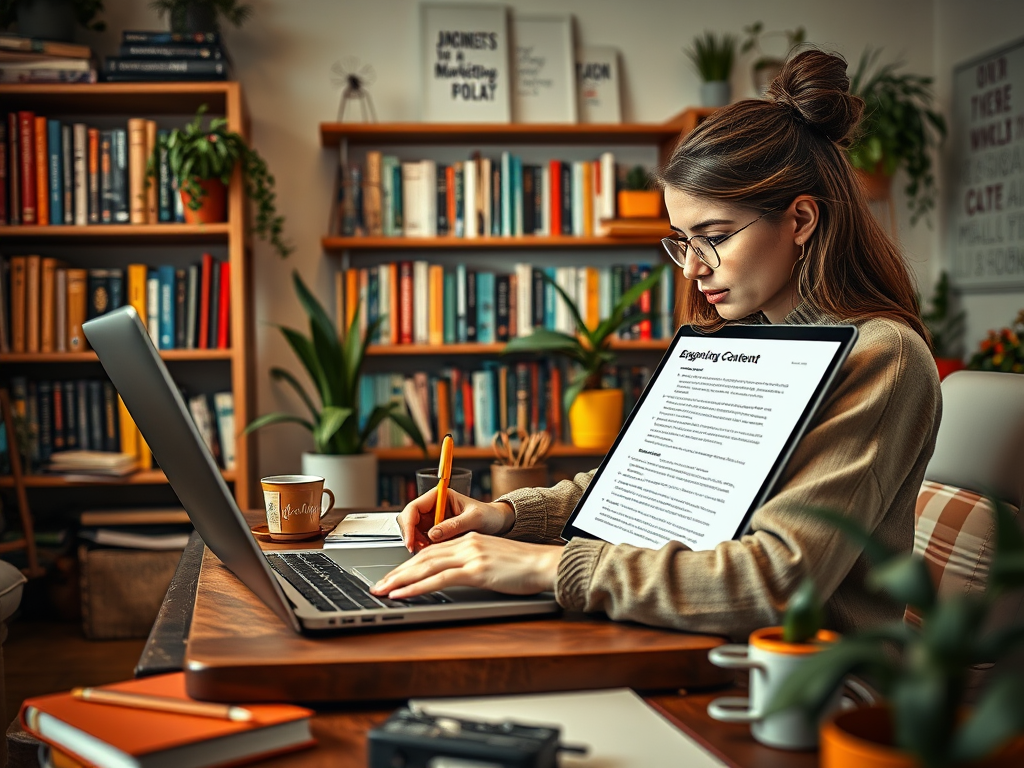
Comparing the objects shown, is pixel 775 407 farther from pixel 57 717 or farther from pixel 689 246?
pixel 57 717

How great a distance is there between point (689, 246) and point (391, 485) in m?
2.34

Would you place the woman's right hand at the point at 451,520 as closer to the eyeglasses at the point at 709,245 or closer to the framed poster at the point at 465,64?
the eyeglasses at the point at 709,245

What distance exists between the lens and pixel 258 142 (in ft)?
11.4

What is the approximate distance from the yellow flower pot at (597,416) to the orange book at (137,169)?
62.2 inches

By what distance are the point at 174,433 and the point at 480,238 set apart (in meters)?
2.57

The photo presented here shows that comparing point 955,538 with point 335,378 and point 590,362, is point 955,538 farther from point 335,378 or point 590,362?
point 335,378

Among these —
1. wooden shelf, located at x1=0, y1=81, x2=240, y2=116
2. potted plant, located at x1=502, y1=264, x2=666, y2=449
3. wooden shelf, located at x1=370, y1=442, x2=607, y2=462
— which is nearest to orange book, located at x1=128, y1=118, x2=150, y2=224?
wooden shelf, located at x1=0, y1=81, x2=240, y2=116

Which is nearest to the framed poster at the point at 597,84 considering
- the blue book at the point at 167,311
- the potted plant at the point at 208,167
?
the potted plant at the point at 208,167

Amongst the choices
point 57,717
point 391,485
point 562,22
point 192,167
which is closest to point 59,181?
point 192,167

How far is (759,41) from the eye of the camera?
12.0ft

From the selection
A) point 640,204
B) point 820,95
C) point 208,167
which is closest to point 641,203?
point 640,204

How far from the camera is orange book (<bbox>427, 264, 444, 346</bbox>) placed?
3426 millimetres

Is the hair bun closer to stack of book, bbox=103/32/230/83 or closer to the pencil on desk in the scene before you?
the pencil on desk

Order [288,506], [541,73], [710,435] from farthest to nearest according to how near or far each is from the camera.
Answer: [541,73] < [288,506] < [710,435]
